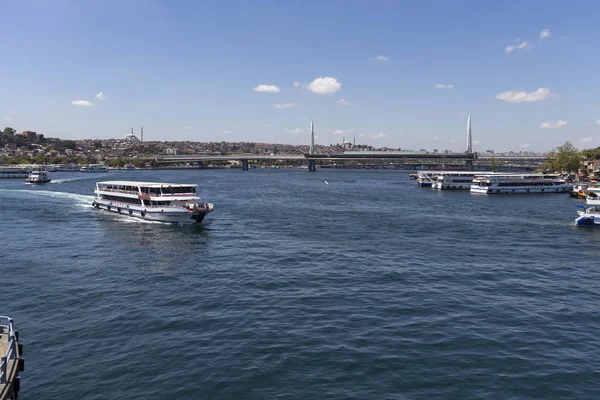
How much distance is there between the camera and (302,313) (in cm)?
2262

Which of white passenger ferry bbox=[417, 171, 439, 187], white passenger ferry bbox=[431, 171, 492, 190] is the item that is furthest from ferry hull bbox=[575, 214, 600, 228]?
white passenger ferry bbox=[417, 171, 439, 187]

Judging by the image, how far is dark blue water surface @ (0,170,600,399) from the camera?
52.8 feet

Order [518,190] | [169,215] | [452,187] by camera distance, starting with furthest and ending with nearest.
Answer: [452,187] → [518,190] → [169,215]

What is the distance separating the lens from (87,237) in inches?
1688

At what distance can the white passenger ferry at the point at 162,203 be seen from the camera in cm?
4944

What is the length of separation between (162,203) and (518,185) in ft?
263

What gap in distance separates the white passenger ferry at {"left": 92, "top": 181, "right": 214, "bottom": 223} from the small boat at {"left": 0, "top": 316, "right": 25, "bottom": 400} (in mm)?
34808

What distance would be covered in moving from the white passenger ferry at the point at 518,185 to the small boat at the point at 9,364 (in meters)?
96.3

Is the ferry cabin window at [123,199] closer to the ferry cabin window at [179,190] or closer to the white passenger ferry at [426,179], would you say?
the ferry cabin window at [179,190]

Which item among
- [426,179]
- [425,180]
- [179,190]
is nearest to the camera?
[179,190]

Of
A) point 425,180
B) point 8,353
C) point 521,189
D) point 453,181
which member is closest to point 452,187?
point 453,181

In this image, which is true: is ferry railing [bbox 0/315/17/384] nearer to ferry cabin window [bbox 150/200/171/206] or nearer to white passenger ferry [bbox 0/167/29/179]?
ferry cabin window [bbox 150/200/171/206]

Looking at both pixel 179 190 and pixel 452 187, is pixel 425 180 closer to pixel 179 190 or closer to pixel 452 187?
pixel 452 187

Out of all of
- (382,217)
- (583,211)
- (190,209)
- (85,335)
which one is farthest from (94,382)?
(583,211)
